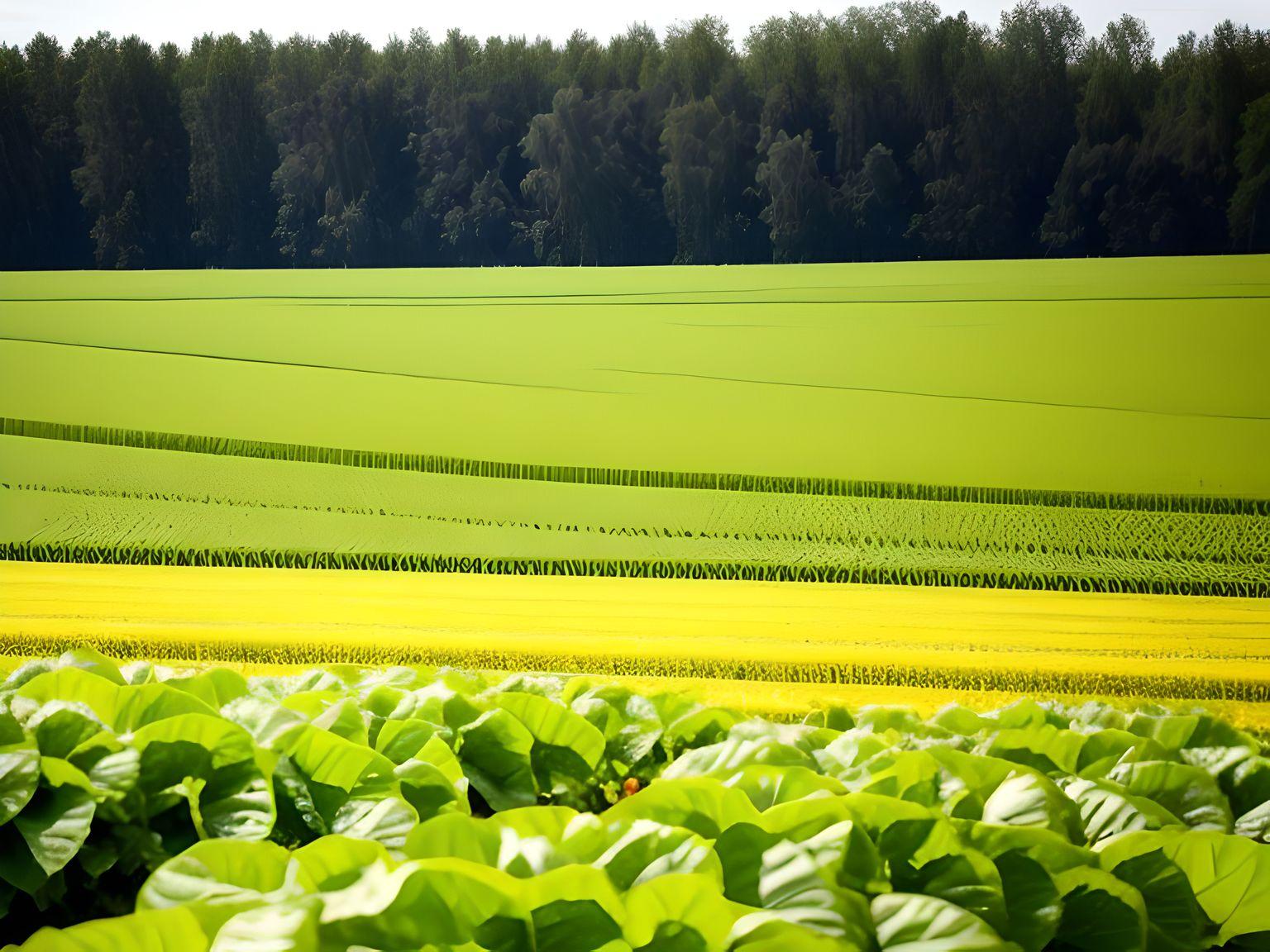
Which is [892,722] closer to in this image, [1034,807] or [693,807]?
[1034,807]

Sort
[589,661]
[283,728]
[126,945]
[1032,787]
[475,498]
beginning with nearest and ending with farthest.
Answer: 1. [126,945]
2. [1032,787]
3. [283,728]
4. [589,661]
5. [475,498]

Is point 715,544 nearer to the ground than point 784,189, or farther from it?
nearer to the ground

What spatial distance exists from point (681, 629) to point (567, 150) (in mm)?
2603

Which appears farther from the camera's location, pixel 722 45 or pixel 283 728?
pixel 722 45

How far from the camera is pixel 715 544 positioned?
4504mm

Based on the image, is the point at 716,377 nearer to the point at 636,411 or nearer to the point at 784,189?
the point at 636,411

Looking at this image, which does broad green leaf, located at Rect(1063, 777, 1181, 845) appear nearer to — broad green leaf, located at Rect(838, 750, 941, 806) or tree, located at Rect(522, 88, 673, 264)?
broad green leaf, located at Rect(838, 750, 941, 806)

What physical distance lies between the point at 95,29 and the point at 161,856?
5.11 m

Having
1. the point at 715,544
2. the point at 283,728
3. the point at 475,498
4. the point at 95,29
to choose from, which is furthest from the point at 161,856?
the point at 95,29

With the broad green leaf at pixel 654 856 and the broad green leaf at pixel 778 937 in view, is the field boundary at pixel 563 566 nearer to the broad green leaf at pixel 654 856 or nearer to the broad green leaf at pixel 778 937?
the broad green leaf at pixel 654 856

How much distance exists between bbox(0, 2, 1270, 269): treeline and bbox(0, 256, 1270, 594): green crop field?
12.6 inches

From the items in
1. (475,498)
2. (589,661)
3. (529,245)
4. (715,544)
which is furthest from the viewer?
(529,245)

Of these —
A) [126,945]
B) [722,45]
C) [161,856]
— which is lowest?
[161,856]

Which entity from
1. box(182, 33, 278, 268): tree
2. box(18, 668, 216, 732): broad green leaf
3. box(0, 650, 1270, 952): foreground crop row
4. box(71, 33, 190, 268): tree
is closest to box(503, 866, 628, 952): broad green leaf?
box(0, 650, 1270, 952): foreground crop row
